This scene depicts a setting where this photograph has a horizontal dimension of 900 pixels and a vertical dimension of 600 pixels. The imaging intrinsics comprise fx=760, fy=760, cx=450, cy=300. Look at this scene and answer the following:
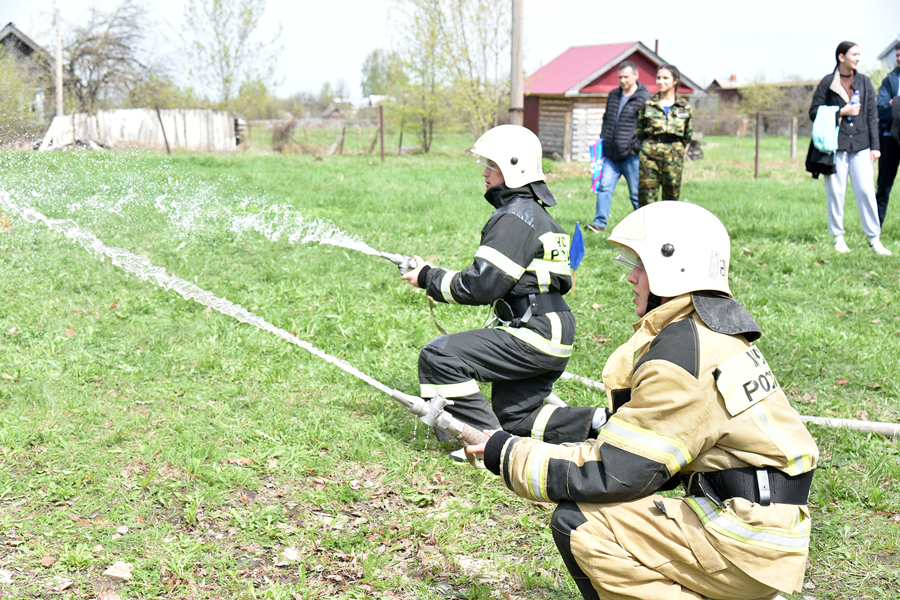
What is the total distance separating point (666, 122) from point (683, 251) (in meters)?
8.11

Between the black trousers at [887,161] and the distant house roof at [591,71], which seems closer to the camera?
the black trousers at [887,161]

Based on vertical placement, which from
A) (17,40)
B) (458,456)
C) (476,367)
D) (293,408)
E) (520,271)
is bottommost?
(458,456)

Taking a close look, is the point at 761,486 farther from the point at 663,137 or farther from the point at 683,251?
the point at 663,137

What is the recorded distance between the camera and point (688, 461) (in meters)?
2.42

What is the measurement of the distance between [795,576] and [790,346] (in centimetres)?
462

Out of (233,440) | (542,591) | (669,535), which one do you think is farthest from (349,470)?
(669,535)

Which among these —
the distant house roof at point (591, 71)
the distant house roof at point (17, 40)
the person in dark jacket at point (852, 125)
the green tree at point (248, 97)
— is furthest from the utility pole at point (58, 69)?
the person in dark jacket at point (852, 125)

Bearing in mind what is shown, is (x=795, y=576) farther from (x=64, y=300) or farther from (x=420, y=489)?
(x=64, y=300)

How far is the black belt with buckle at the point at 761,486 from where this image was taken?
2.40 metres

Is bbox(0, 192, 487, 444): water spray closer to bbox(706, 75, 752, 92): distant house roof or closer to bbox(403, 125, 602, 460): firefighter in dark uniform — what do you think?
bbox(403, 125, 602, 460): firefighter in dark uniform

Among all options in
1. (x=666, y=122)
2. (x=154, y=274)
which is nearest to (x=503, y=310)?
(x=154, y=274)

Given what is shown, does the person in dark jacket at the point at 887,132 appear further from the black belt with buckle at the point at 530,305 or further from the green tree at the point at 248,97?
the green tree at the point at 248,97

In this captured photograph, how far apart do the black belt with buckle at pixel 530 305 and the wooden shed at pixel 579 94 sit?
2724 cm

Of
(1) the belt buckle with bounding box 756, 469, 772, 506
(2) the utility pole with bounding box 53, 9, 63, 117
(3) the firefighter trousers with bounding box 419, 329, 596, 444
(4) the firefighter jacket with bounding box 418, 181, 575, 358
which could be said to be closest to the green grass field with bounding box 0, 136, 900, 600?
(3) the firefighter trousers with bounding box 419, 329, 596, 444
